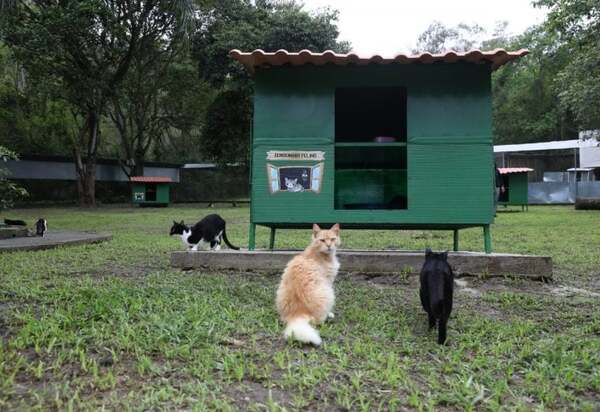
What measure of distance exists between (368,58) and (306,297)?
3080mm

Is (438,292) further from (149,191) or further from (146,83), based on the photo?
(146,83)

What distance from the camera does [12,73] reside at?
25266mm

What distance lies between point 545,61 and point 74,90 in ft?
83.8

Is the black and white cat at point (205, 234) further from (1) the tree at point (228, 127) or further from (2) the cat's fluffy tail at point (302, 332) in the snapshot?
(1) the tree at point (228, 127)

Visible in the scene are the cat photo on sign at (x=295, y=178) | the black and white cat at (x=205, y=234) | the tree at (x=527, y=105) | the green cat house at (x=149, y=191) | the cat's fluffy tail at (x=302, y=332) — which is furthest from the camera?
the tree at (x=527, y=105)

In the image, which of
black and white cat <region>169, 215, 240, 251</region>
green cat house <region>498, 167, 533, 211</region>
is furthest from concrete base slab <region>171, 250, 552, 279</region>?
green cat house <region>498, 167, 533, 211</region>

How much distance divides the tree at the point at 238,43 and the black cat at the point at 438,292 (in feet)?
59.5

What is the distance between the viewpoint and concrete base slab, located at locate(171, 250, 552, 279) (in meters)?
5.39

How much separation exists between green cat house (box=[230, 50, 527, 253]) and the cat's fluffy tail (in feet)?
8.39

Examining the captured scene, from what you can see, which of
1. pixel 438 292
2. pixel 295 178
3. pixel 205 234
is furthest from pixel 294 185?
pixel 438 292

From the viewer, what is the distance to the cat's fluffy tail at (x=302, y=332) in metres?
3.15

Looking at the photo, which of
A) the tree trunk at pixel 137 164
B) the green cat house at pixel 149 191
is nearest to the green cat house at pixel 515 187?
the green cat house at pixel 149 191

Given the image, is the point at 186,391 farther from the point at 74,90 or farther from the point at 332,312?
the point at 74,90

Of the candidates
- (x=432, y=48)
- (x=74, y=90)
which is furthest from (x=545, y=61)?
(x=74, y=90)
